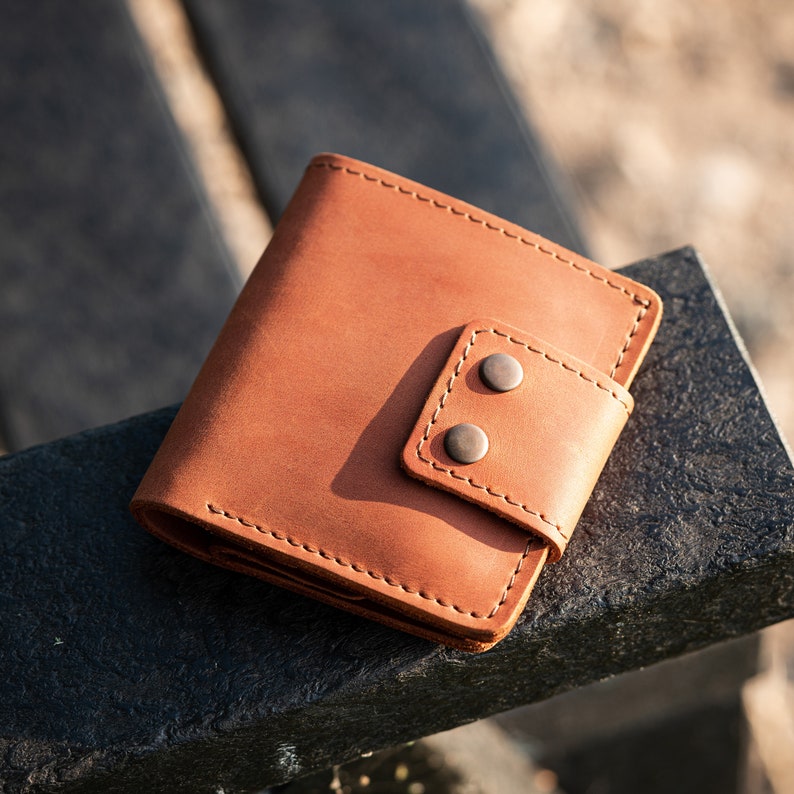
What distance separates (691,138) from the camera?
258 cm

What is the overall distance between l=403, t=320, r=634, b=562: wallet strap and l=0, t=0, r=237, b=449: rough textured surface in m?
0.88

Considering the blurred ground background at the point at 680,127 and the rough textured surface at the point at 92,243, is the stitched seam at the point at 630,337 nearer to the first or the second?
the rough textured surface at the point at 92,243

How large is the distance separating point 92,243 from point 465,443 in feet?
3.62

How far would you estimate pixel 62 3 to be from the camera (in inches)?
76.3

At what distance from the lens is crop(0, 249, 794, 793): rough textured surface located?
97cm

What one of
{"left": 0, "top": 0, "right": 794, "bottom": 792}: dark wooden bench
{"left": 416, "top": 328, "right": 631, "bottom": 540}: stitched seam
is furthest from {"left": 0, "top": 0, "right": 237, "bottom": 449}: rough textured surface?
{"left": 416, "top": 328, "right": 631, "bottom": 540}: stitched seam

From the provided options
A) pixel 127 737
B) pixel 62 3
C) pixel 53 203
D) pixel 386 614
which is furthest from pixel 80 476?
pixel 62 3

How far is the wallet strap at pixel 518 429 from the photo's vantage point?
0.88 m

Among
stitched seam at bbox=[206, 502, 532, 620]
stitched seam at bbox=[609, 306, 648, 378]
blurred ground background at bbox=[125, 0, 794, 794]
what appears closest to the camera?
stitched seam at bbox=[206, 502, 532, 620]

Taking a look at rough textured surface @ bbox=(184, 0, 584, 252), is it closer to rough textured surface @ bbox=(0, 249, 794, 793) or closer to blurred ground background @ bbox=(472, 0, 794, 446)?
blurred ground background @ bbox=(472, 0, 794, 446)

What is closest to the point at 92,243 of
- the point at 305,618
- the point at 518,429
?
the point at 305,618

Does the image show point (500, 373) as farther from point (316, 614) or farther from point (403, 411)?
point (316, 614)

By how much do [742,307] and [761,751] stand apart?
1086 mm

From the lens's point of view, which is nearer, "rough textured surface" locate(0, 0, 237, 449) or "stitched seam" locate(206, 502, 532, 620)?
"stitched seam" locate(206, 502, 532, 620)
